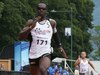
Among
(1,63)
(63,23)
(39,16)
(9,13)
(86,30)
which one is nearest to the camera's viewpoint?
(39,16)

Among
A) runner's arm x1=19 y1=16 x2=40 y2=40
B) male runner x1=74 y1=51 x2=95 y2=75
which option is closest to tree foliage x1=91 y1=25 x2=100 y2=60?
male runner x1=74 y1=51 x2=95 y2=75

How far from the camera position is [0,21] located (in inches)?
2197

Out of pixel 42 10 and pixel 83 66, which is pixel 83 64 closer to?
pixel 83 66

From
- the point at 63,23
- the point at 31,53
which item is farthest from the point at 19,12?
the point at 31,53

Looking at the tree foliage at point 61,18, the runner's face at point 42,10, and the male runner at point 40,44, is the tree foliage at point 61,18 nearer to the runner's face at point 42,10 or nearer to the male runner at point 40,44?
the male runner at point 40,44

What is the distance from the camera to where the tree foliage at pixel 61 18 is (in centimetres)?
5528

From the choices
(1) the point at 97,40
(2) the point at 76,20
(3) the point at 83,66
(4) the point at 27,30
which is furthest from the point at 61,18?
(4) the point at 27,30

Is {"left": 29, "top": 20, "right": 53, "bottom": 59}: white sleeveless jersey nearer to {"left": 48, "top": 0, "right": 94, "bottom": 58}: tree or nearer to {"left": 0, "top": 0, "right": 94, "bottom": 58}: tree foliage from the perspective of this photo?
{"left": 0, "top": 0, "right": 94, "bottom": 58}: tree foliage

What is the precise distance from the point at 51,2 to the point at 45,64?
68822 mm

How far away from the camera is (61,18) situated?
78.7 m

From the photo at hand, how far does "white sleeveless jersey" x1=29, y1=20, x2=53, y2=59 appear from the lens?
952 cm

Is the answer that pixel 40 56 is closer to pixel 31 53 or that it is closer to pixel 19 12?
pixel 31 53

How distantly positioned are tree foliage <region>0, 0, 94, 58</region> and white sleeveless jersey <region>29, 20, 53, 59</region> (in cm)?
4393

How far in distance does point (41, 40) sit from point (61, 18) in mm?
69222
